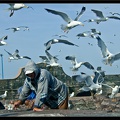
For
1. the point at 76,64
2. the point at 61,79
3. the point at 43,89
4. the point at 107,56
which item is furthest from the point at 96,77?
the point at 43,89

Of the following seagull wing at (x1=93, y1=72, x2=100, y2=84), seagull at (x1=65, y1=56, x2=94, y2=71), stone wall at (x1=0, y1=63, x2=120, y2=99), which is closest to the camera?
seagull at (x1=65, y1=56, x2=94, y2=71)

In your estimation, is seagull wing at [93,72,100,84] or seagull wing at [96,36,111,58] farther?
seagull wing at [93,72,100,84]

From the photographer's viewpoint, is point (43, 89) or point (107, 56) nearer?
point (43, 89)

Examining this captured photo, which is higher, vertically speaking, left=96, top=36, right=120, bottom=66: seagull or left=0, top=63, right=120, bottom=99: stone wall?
left=96, top=36, right=120, bottom=66: seagull

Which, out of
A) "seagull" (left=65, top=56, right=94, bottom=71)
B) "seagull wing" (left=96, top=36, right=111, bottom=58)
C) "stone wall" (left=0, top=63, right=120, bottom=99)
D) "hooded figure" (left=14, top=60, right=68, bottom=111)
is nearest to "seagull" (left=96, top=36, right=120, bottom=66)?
"seagull wing" (left=96, top=36, right=111, bottom=58)

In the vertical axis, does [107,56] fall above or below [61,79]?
above

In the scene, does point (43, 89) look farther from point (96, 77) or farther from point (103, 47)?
point (96, 77)

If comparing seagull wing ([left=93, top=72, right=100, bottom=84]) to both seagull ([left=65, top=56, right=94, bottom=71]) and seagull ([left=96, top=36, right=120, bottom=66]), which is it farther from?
seagull ([left=96, top=36, right=120, bottom=66])

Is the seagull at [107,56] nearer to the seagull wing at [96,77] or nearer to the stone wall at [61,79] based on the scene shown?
the seagull wing at [96,77]

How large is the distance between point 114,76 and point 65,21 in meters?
15.2

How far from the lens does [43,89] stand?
162 inches

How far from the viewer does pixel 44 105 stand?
14.5ft

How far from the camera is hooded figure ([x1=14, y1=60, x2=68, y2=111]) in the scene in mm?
4109

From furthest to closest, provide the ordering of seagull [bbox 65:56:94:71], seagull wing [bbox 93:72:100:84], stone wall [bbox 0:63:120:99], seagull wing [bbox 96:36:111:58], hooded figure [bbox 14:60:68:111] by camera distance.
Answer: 1. stone wall [bbox 0:63:120:99]
2. seagull wing [bbox 93:72:100:84]
3. seagull [bbox 65:56:94:71]
4. seagull wing [bbox 96:36:111:58]
5. hooded figure [bbox 14:60:68:111]
